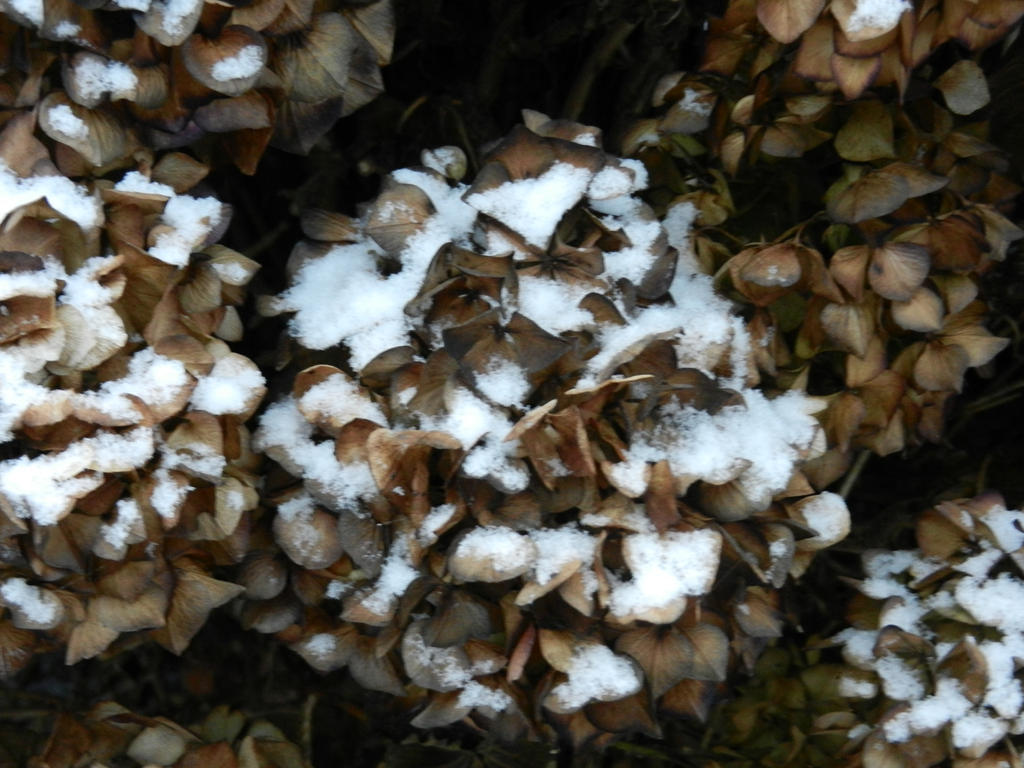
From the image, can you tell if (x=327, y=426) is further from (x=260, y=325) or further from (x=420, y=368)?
(x=260, y=325)

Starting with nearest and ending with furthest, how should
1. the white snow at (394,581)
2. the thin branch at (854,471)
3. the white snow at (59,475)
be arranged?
the white snow at (59,475)
the white snow at (394,581)
the thin branch at (854,471)

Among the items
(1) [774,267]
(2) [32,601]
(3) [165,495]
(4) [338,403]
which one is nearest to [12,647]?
(2) [32,601]

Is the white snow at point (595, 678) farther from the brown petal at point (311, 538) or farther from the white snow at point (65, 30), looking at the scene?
the white snow at point (65, 30)

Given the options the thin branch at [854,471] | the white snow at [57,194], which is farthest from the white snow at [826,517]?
the white snow at [57,194]

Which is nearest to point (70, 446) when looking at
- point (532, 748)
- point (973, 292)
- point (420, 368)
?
point (420, 368)

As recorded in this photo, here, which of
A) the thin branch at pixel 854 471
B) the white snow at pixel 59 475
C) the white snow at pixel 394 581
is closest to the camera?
the white snow at pixel 59 475

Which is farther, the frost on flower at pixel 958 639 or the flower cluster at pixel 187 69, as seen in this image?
the frost on flower at pixel 958 639

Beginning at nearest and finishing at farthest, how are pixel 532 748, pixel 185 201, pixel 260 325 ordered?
pixel 185 201 < pixel 532 748 < pixel 260 325

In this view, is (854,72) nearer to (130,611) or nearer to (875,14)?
(875,14)

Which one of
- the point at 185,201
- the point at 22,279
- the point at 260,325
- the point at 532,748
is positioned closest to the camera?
the point at 22,279

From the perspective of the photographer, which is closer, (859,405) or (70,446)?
(70,446)

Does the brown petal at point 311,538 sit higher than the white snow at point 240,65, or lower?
lower
